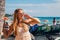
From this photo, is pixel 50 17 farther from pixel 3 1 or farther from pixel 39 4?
pixel 3 1

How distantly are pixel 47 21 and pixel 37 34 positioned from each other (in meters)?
0.30

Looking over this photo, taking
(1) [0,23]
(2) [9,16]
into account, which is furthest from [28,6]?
(1) [0,23]

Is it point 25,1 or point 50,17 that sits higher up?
point 25,1

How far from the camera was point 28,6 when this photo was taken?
3391 millimetres

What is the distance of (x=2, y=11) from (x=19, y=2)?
38 centimetres

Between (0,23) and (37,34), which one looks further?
(37,34)

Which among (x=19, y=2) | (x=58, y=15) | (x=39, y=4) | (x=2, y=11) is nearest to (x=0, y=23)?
(x=2, y=11)

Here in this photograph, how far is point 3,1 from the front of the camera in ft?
10.4

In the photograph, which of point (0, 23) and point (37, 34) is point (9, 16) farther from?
point (37, 34)

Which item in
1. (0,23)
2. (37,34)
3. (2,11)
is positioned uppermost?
(2,11)

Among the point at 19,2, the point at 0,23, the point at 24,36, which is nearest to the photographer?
the point at 24,36

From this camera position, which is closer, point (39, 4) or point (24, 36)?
point (24, 36)

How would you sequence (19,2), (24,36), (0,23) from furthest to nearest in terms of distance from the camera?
(19,2)
(0,23)
(24,36)

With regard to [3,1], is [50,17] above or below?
below
